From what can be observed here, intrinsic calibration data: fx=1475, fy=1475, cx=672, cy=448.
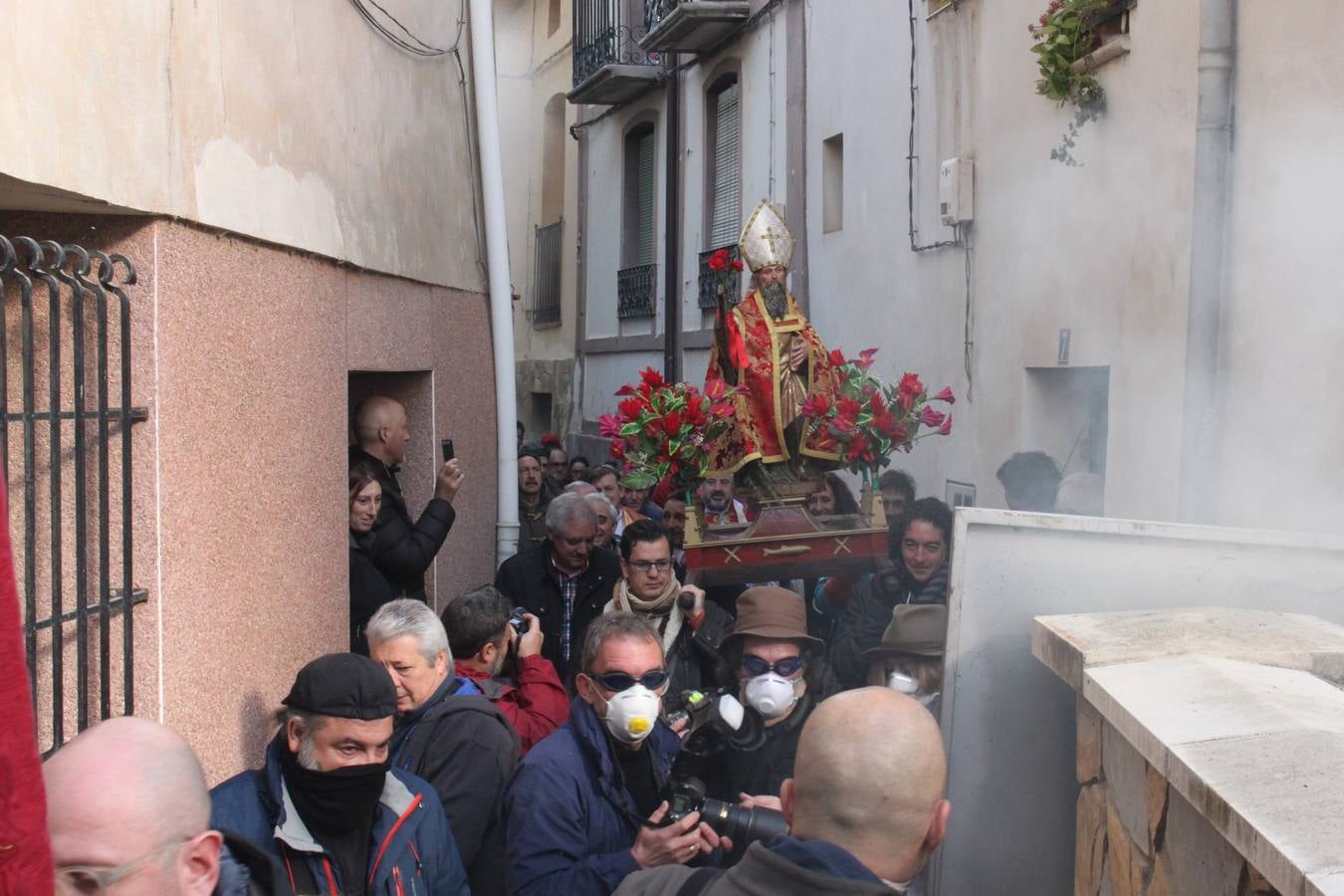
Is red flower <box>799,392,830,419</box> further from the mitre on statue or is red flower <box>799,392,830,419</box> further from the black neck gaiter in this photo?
the black neck gaiter

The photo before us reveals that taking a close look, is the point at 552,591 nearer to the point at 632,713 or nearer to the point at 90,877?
the point at 632,713

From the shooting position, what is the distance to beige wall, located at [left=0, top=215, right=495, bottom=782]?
156 inches

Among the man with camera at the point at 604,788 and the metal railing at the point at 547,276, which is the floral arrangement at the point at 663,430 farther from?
the metal railing at the point at 547,276

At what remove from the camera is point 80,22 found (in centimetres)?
357

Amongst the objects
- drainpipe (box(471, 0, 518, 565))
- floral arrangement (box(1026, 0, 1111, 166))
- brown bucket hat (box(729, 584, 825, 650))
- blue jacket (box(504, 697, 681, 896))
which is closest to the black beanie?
blue jacket (box(504, 697, 681, 896))

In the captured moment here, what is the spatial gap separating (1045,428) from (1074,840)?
15.9ft

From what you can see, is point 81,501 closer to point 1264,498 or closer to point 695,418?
point 695,418

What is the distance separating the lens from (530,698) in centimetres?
432

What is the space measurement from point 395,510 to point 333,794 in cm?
323

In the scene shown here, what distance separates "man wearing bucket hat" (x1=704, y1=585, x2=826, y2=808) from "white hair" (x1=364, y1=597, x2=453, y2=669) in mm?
774

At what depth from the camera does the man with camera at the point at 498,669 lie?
423cm

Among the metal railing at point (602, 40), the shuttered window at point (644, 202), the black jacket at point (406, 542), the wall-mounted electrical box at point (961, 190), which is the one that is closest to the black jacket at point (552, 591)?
the black jacket at point (406, 542)

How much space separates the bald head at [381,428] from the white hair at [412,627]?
275 centimetres

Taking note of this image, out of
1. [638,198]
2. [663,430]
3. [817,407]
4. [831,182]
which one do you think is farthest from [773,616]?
[638,198]
